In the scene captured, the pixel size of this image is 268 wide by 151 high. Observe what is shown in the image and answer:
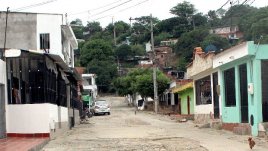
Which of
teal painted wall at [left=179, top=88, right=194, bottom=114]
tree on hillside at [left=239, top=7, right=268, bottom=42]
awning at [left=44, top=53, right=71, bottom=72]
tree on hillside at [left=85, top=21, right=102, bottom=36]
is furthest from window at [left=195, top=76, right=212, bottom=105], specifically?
tree on hillside at [left=85, top=21, right=102, bottom=36]

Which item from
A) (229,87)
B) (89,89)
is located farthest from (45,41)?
(89,89)

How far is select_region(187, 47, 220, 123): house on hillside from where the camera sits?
93.7 feet

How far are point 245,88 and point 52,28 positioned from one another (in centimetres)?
1408

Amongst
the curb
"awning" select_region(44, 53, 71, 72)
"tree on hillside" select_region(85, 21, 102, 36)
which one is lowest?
the curb

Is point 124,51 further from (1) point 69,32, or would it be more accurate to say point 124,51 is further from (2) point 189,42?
(1) point 69,32

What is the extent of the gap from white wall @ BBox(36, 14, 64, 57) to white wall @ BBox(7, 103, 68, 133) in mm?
10422

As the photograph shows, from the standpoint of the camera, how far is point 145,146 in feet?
52.9

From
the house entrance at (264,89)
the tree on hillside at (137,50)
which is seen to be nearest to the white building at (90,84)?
the tree on hillside at (137,50)

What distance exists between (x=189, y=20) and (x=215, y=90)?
54.3 meters

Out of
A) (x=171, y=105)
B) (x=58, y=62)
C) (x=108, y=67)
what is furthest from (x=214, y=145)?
(x=108, y=67)

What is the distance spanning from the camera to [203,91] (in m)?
32.7

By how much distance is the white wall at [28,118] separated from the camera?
19719mm

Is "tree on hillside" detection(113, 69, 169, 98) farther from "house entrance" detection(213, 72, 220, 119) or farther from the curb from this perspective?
the curb

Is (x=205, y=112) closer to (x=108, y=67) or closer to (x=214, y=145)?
(x=214, y=145)
